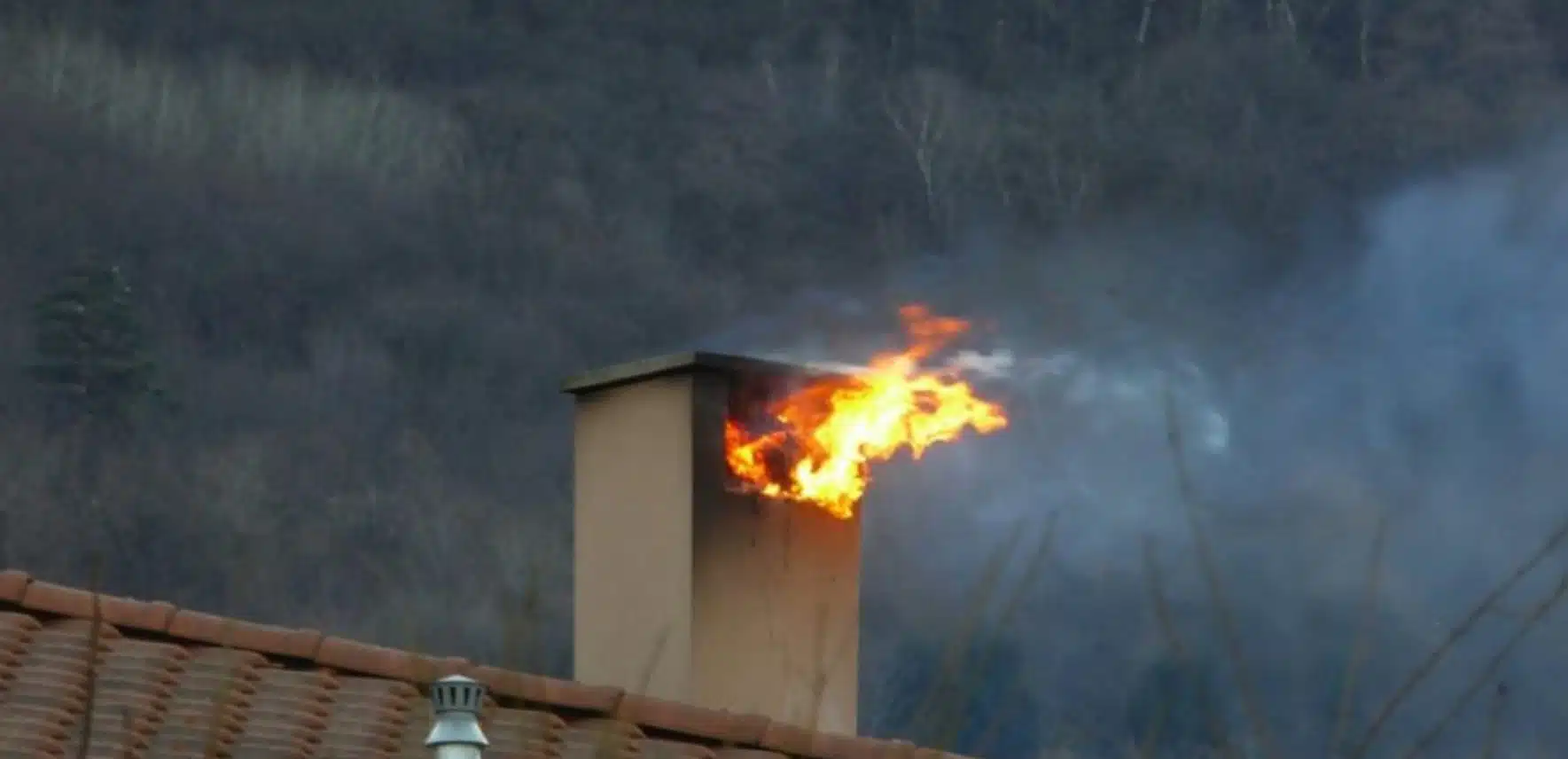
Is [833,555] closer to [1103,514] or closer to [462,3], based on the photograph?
[1103,514]

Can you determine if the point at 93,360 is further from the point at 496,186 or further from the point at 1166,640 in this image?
the point at 1166,640

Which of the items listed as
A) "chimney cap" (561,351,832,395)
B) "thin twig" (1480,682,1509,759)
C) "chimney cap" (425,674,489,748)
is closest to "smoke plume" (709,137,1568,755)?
"chimney cap" (561,351,832,395)

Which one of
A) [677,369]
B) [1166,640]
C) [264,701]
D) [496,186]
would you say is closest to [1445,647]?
[1166,640]

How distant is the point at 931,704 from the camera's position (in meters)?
4.18

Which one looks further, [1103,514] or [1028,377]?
[1103,514]

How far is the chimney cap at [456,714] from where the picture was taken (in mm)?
5219

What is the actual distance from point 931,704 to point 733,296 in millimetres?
68366

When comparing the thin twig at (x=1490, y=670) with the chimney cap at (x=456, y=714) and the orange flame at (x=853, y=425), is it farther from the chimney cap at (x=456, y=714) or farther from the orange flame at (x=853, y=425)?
the orange flame at (x=853, y=425)

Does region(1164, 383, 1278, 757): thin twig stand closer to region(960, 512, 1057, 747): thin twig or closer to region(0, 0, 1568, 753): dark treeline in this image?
region(960, 512, 1057, 747): thin twig

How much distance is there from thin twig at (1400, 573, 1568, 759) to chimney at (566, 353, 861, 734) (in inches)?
365

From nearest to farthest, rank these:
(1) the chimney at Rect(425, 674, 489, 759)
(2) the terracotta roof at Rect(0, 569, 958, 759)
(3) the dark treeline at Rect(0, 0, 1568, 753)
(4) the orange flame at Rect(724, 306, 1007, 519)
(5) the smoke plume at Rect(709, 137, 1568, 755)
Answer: (1) the chimney at Rect(425, 674, 489, 759) → (2) the terracotta roof at Rect(0, 569, 958, 759) → (4) the orange flame at Rect(724, 306, 1007, 519) → (5) the smoke plume at Rect(709, 137, 1568, 755) → (3) the dark treeline at Rect(0, 0, 1568, 753)

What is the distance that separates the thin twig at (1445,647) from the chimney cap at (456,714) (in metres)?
1.64

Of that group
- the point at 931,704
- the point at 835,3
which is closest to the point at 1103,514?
the point at 931,704

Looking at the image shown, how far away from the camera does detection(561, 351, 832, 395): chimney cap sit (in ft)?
46.7
